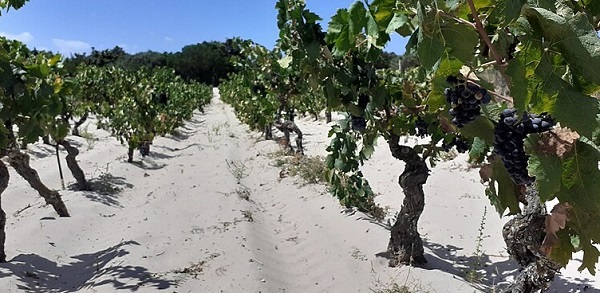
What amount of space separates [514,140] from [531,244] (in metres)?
1.18

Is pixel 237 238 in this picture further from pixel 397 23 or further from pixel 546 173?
pixel 546 173

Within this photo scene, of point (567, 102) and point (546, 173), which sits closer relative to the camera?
point (567, 102)

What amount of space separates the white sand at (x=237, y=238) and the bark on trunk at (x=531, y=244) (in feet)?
4.50

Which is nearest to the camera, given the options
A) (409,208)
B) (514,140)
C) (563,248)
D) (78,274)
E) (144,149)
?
(514,140)

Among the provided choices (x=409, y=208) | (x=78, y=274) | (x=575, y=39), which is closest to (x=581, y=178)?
(x=575, y=39)

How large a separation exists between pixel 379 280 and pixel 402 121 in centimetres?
139

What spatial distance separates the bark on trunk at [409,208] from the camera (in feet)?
13.8

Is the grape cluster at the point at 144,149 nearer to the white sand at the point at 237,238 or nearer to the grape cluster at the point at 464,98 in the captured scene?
the white sand at the point at 237,238

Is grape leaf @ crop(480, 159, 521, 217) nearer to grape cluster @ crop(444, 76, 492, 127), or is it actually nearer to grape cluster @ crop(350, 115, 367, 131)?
grape cluster @ crop(444, 76, 492, 127)

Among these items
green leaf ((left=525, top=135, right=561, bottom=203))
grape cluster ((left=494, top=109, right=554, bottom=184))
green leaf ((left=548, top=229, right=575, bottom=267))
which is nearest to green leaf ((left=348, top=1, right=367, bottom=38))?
grape cluster ((left=494, top=109, right=554, bottom=184))

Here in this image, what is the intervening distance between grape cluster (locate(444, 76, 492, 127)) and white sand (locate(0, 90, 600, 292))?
2.66 meters

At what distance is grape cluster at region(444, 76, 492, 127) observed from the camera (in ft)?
5.03

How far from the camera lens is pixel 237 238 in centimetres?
547

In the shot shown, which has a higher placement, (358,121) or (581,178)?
(358,121)
